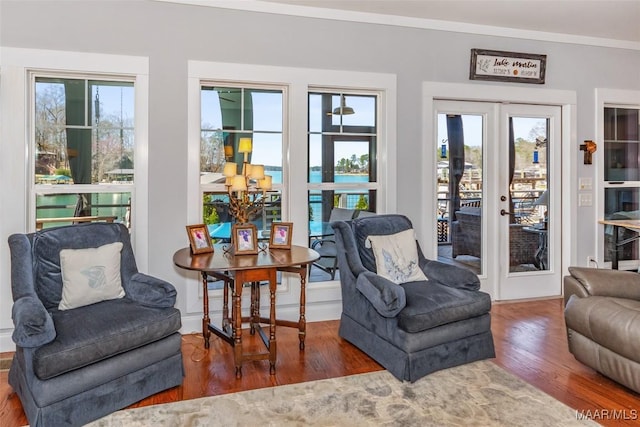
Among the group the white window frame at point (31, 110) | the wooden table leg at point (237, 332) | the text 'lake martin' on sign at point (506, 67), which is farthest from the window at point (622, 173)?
the white window frame at point (31, 110)

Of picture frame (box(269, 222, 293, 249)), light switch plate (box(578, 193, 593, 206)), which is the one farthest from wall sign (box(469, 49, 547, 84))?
picture frame (box(269, 222, 293, 249))

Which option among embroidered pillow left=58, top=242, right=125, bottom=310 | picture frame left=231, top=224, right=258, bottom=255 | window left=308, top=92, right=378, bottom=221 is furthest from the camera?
window left=308, top=92, right=378, bottom=221

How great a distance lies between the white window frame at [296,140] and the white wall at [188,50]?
0.06 meters

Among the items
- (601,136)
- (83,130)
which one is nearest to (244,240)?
(83,130)

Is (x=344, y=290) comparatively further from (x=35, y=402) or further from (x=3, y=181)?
(x=3, y=181)

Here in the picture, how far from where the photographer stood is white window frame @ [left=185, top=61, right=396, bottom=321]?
3.43 m

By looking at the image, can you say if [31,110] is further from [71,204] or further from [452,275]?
[452,275]

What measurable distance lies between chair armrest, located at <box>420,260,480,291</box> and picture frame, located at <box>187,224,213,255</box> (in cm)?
159

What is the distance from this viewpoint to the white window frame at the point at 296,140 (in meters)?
3.43

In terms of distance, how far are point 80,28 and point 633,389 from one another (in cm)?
420

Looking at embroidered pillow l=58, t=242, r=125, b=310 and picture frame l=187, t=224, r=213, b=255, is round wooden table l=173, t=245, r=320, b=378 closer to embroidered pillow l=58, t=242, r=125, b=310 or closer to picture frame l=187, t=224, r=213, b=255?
picture frame l=187, t=224, r=213, b=255

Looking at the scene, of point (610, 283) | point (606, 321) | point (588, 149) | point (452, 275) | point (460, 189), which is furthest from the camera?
point (588, 149)

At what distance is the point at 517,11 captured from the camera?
3.75 meters

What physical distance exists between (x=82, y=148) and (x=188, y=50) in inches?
43.2
